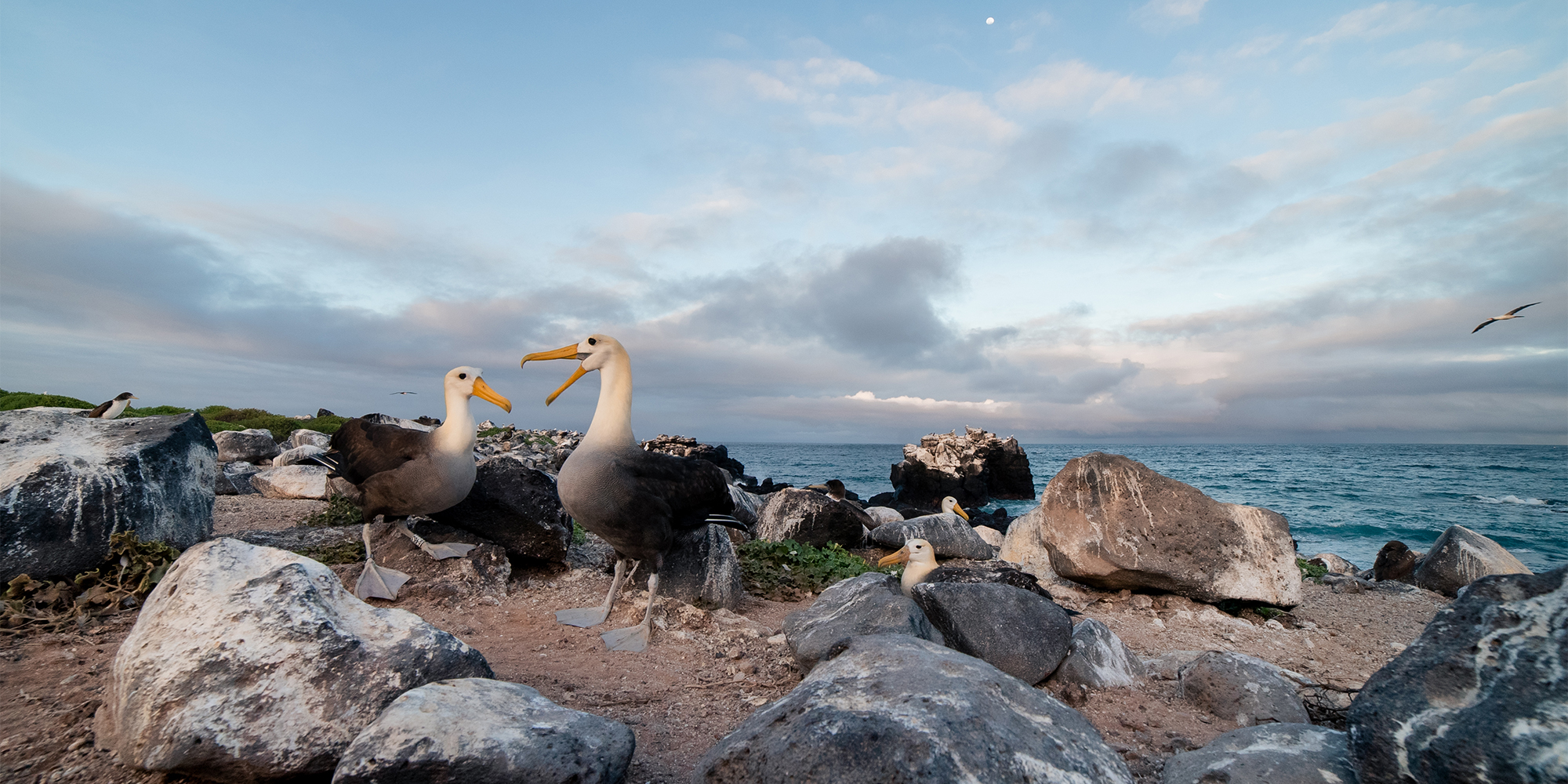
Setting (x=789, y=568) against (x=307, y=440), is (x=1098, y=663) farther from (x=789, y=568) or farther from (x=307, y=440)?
(x=307, y=440)

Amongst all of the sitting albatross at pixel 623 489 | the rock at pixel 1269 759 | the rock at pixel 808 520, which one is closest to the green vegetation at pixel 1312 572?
the rock at pixel 808 520

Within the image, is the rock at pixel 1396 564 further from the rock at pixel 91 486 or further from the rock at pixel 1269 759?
the rock at pixel 91 486

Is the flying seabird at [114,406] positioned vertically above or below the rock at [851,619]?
above

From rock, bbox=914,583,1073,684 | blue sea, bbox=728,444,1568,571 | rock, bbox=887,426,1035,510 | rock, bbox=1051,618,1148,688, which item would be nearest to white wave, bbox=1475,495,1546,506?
blue sea, bbox=728,444,1568,571

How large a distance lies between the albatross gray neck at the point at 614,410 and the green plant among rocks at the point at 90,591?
2956 mm

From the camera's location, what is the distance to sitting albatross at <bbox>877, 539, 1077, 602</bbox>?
6000 millimetres

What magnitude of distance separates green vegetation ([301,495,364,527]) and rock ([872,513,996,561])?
8.01 m

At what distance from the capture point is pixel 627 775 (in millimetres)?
3199

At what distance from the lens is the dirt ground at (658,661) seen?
333 centimetres

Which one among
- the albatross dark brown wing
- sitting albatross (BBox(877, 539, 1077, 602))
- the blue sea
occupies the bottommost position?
the blue sea

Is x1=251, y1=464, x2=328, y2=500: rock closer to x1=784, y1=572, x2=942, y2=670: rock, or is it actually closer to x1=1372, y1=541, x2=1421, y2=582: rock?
x1=784, y1=572, x2=942, y2=670: rock

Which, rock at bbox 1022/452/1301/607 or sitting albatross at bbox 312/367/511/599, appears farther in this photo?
rock at bbox 1022/452/1301/607

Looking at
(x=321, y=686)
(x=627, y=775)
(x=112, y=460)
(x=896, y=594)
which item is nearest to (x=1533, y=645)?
(x=896, y=594)

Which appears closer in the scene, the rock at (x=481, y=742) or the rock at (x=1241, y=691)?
the rock at (x=481, y=742)
